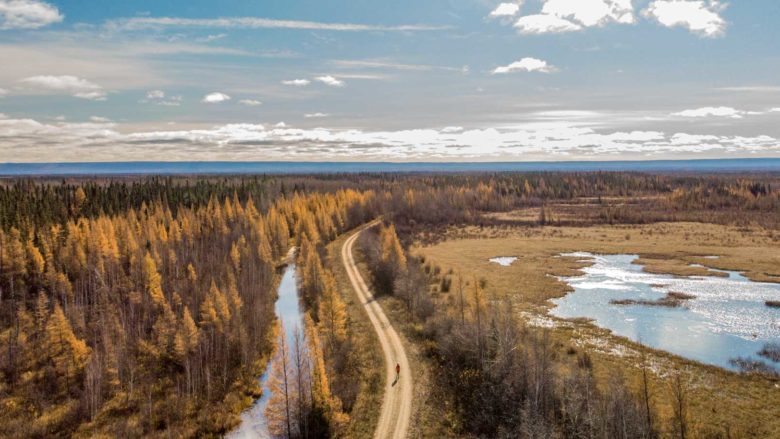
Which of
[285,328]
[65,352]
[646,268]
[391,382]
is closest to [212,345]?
[285,328]

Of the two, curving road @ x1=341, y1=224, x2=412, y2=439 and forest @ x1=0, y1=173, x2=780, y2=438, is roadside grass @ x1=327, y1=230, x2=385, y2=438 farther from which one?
forest @ x1=0, y1=173, x2=780, y2=438

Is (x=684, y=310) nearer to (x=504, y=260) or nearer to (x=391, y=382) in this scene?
(x=504, y=260)

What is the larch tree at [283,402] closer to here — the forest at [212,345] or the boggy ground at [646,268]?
A: the forest at [212,345]

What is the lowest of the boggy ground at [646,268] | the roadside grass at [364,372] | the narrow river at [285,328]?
the narrow river at [285,328]

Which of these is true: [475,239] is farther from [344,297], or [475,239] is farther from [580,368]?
[580,368]

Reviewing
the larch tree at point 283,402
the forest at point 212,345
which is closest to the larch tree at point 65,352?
the forest at point 212,345

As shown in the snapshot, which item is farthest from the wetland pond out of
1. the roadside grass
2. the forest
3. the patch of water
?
the roadside grass

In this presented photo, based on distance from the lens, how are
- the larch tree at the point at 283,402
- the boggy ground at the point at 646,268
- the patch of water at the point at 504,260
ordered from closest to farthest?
the boggy ground at the point at 646,268 → the larch tree at the point at 283,402 → the patch of water at the point at 504,260

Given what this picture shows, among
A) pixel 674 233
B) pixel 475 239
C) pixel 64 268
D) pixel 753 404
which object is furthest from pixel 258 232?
pixel 674 233
